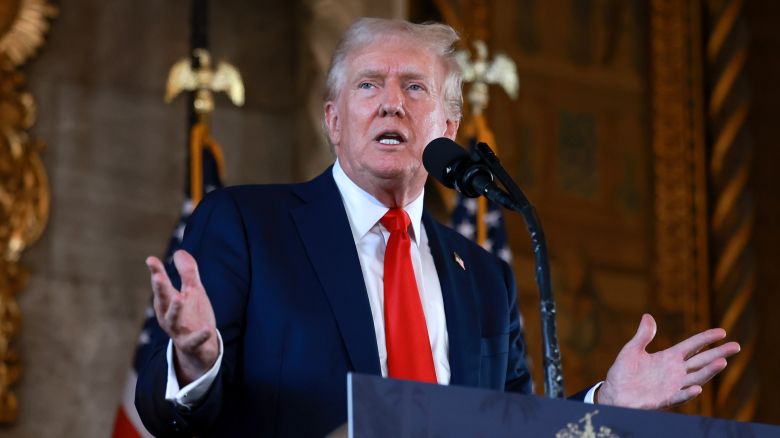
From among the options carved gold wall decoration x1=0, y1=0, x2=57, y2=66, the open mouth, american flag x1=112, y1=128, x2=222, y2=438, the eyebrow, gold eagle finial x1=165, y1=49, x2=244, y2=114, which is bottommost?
american flag x1=112, y1=128, x2=222, y2=438

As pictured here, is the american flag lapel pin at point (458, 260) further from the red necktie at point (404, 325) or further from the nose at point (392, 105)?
the nose at point (392, 105)

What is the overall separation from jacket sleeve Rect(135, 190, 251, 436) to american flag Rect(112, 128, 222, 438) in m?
2.34

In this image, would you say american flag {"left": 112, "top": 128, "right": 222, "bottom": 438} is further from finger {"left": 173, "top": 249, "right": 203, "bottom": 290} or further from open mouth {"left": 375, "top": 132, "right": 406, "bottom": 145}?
finger {"left": 173, "top": 249, "right": 203, "bottom": 290}

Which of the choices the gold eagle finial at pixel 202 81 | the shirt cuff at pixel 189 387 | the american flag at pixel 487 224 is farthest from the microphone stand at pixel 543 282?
the american flag at pixel 487 224

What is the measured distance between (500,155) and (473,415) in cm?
556

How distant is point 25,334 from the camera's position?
20.8 feet

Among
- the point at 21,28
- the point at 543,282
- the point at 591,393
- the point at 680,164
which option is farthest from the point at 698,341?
the point at 680,164

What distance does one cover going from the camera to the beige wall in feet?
21.0

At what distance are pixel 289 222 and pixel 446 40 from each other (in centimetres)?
67

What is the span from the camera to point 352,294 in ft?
10.0

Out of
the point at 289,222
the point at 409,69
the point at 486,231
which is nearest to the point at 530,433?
the point at 289,222

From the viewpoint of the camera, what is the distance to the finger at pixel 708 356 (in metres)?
2.86

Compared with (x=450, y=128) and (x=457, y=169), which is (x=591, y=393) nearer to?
(x=457, y=169)

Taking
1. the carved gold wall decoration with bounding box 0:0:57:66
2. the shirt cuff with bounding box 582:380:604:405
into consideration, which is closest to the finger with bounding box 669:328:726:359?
the shirt cuff with bounding box 582:380:604:405
